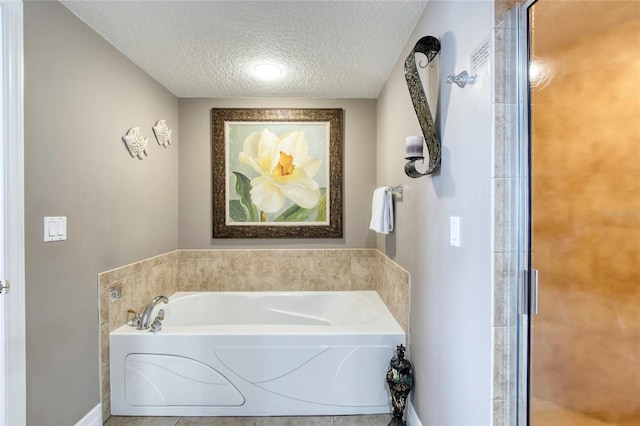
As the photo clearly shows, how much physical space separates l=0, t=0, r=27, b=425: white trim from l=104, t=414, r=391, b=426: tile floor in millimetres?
713

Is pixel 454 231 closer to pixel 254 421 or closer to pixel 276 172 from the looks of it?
pixel 254 421

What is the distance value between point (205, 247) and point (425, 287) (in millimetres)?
2157

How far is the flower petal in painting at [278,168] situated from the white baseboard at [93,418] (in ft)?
6.01

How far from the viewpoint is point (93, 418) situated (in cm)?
184

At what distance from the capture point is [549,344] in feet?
3.61

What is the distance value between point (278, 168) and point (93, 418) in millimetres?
2213

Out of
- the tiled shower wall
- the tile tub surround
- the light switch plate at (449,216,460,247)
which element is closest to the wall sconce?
the light switch plate at (449,216,460,247)

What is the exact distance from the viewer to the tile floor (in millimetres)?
1930

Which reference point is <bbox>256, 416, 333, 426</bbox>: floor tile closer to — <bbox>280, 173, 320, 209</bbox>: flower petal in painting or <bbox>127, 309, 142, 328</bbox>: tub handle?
Result: <bbox>127, 309, 142, 328</bbox>: tub handle

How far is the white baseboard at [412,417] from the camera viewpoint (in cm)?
177

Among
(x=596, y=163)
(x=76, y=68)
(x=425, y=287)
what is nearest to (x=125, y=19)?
(x=76, y=68)

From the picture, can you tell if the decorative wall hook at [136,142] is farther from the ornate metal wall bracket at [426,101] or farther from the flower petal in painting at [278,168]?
the ornate metal wall bracket at [426,101]

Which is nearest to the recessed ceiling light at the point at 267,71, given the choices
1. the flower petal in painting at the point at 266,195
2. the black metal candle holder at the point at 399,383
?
the flower petal in painting at the point at 266,195

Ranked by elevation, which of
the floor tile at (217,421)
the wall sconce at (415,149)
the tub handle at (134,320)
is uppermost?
the wall sconce at (415,149)
